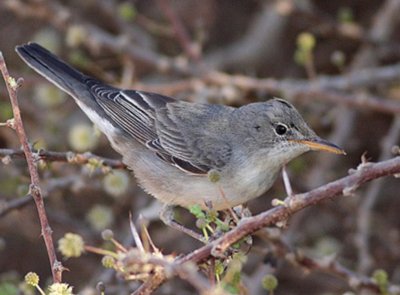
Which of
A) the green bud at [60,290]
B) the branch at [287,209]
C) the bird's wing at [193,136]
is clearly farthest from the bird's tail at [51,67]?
the green bud at [60,290]

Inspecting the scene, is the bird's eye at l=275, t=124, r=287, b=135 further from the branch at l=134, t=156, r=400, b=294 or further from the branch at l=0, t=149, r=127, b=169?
the branch at l=134, t=156, r=400, b=294

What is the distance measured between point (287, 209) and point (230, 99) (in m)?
2.88

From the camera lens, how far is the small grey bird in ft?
13.2

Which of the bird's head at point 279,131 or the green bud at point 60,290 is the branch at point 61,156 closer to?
the bird's head at point 279,131

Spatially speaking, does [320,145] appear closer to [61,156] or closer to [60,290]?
[61,156]

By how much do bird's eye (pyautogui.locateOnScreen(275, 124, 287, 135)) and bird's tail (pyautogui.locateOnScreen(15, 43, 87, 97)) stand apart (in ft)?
4.71

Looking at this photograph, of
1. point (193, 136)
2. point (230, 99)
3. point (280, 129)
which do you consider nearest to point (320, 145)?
point (280, 129)

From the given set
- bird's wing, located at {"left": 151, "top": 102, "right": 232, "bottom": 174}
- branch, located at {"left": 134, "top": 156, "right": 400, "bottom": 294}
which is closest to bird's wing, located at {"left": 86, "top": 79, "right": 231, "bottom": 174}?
bird's wing, located at {"left": 151, "top": 102, "right": 232, "bottom": 174}

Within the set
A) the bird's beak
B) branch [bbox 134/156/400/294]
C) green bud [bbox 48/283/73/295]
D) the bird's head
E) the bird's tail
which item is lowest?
branch [bbox 134/156/400/294]

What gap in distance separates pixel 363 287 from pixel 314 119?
2390mm

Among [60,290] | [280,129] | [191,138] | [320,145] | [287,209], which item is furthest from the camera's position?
[191,138]

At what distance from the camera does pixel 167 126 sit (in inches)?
179

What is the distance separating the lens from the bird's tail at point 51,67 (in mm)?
4746

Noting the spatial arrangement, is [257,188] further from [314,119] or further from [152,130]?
[314,119]
